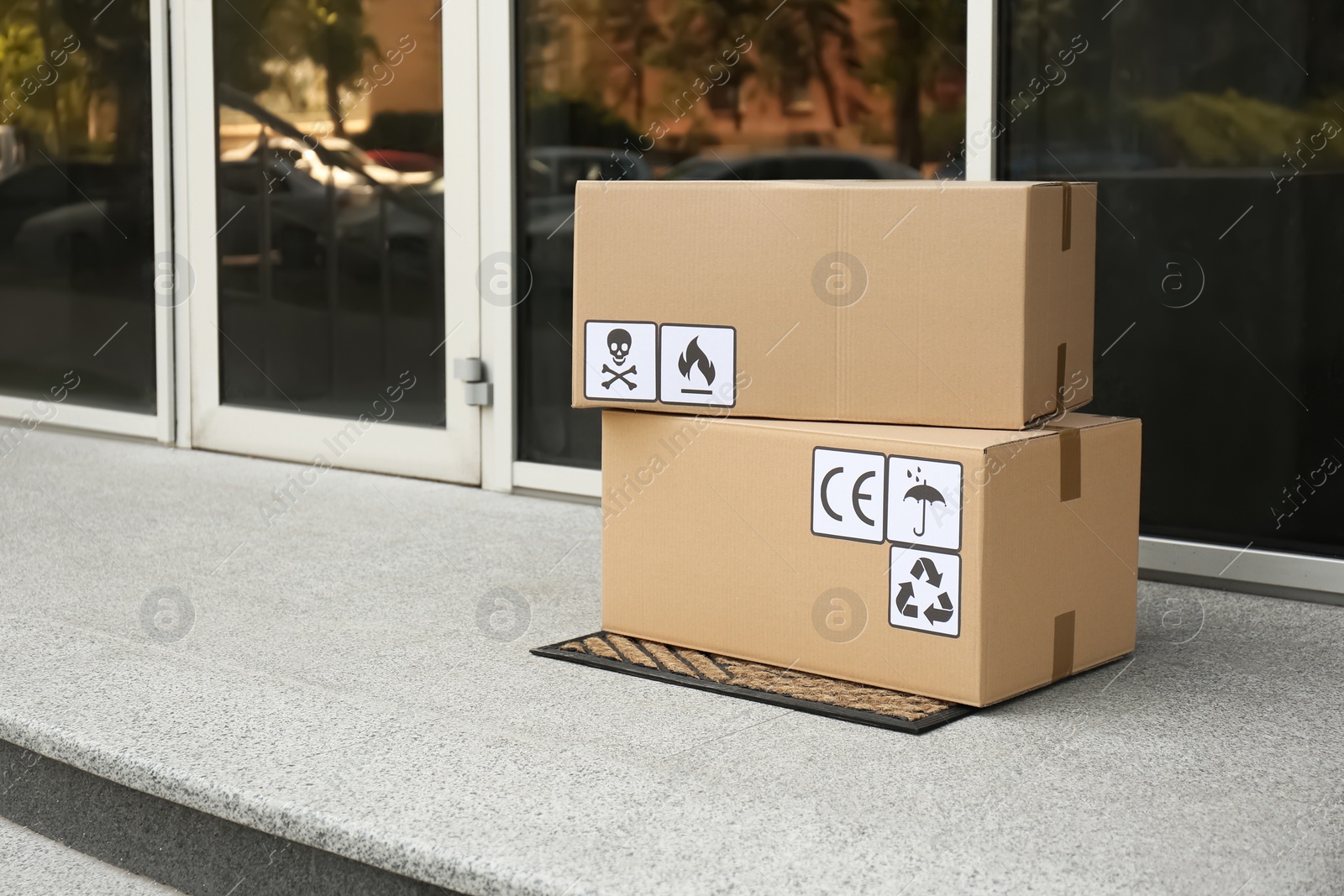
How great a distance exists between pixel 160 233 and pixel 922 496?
286cm

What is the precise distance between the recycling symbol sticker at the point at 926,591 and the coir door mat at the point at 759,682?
10cm

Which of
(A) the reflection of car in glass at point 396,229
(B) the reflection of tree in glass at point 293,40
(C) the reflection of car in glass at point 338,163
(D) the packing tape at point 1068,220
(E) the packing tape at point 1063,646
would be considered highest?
(B) the reflection of tree in glass at point 293,40

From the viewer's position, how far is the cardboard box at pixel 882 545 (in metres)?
1.87

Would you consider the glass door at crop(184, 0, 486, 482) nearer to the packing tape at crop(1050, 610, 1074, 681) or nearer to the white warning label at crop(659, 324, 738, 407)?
the white warning label at crop(659, 324, 738, 407)

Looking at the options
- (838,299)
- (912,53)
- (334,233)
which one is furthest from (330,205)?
(838,299)

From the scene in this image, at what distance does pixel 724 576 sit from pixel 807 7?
1.32m

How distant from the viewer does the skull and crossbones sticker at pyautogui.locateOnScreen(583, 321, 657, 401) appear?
209 cm

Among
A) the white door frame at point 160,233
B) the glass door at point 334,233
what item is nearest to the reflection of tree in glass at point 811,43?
the glass door at point 334,233

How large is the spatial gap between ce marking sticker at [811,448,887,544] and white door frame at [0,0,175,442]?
2643mm

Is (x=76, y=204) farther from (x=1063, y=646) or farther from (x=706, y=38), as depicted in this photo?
(x=1063, y=646)

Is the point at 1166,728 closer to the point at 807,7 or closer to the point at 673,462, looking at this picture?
the point at 673,462

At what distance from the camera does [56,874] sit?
5.75 ft

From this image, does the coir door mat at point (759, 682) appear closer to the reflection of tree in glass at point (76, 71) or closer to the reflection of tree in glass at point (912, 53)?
the reflection of tree in glass at point (912, 53)

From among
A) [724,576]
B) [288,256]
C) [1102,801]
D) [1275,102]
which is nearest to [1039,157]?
[1275,102]
